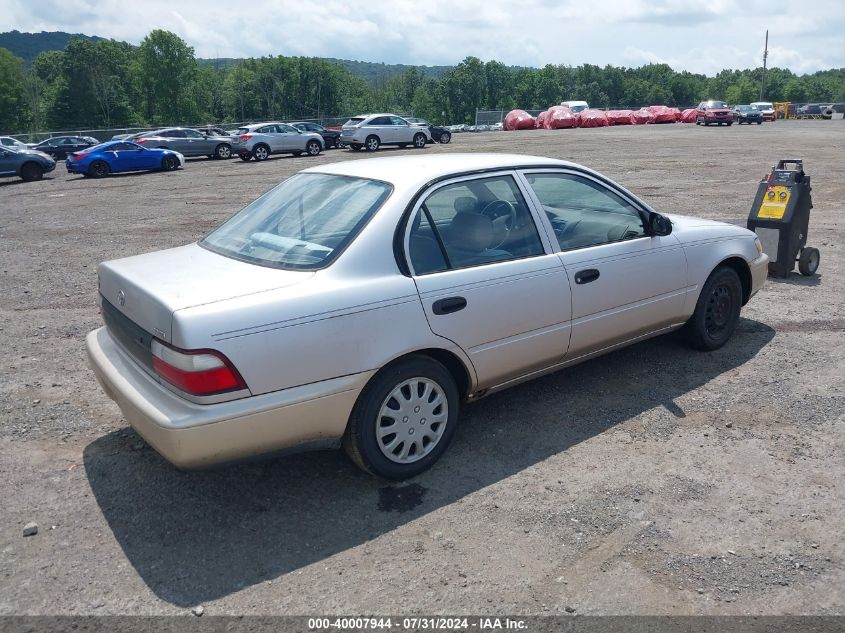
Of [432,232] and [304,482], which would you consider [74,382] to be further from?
[432,232]

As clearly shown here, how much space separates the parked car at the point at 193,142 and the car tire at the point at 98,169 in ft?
18.6

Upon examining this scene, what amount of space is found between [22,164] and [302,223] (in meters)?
24.4

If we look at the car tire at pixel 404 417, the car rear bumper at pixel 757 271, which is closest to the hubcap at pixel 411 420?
the car tire at pixel 404 417

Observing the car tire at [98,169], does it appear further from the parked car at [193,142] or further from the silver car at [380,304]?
the silver car at [380,304]

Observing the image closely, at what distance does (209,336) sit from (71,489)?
1473 millimetres

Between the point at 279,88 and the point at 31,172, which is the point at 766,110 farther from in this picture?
the point at 279,88

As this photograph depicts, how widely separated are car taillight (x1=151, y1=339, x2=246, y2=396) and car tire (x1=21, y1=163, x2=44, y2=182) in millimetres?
25065

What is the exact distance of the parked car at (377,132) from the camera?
32500 millimetres

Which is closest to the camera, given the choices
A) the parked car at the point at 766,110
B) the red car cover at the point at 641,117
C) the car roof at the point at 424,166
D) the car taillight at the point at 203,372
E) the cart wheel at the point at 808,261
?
the car taillight at the point at 203,372

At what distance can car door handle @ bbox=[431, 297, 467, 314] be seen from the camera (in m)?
3.83

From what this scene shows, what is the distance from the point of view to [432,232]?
4.04 meters

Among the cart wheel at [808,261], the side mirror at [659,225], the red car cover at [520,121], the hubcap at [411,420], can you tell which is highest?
the red car cover at [520,121]

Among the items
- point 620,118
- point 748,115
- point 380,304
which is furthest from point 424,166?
point 748,115

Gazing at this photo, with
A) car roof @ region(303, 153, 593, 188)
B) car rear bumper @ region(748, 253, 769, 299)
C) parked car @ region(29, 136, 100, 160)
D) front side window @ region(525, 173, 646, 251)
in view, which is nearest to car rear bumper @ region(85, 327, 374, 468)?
car roof @ region(303, 153, 593, 188)
